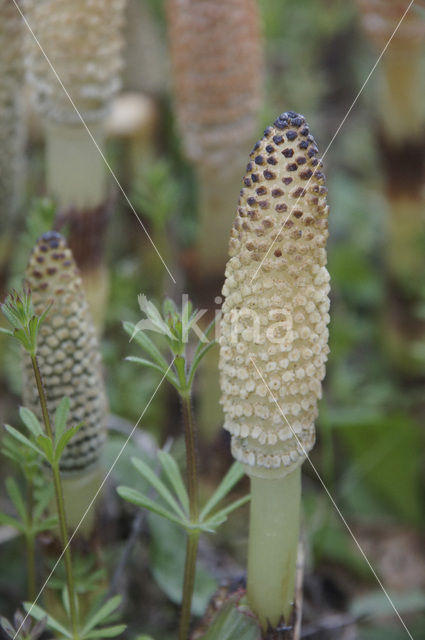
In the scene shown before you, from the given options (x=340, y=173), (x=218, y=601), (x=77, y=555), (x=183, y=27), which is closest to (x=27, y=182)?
(x=183, y=27)

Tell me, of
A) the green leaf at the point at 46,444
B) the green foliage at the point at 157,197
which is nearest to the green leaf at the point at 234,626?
the green leaf at the point at 46,444

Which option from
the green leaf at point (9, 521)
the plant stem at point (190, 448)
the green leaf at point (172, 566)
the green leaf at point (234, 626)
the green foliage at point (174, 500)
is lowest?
the green leaf at point (172, 566)

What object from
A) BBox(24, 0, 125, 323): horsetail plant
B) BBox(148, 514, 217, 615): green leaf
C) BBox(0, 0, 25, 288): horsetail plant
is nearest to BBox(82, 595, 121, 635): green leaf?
BBox(148, 514, 217, 615): green leaf

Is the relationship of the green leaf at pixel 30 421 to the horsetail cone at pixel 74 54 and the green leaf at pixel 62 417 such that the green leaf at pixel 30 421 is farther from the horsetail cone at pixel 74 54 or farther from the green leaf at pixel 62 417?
the horsetail cone at pixel 74 54

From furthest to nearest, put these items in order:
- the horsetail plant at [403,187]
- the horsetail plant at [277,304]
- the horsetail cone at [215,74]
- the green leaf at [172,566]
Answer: the horsetail plant at [403,187], the horsetail cone at [215,74], the green leaf at [172,566], the horsetail plant at [277,304]

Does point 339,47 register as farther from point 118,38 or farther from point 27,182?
point 118,38

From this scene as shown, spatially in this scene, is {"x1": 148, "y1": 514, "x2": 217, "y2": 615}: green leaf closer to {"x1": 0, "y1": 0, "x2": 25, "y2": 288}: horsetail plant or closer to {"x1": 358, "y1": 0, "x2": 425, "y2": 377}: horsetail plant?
{"x1": 0, "y1": 0, "x2": 25, "y2": 288}: horsetail plant
